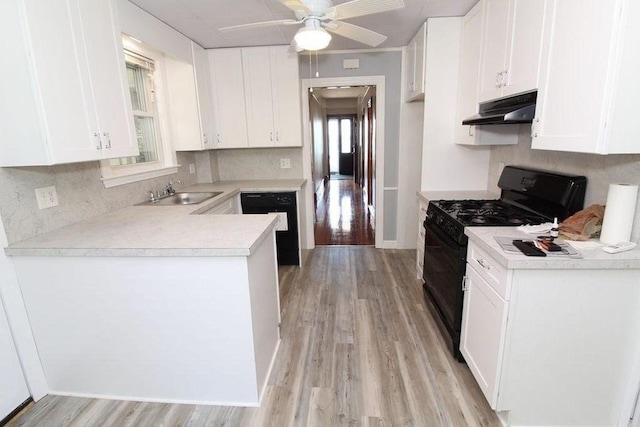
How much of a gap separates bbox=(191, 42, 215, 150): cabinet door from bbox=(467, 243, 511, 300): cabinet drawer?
8.81 ft

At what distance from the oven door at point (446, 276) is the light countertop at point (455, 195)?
368 mm

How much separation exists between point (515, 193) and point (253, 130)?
2.61 meters

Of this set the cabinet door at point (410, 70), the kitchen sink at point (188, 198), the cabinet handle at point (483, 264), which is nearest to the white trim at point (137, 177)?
the kitchen sink at point (188, 198)

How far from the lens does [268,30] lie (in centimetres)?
293

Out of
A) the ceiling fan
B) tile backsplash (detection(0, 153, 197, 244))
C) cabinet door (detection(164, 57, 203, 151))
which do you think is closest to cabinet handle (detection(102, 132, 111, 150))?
tile backsplash (detection(0, 153, 197, 244))

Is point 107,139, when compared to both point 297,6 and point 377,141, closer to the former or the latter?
point 297,6

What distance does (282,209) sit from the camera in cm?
350

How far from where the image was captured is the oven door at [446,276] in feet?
6.50

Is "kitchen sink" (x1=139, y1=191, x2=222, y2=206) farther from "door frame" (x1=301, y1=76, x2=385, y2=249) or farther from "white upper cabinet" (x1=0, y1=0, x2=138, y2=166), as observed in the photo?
"door frame" (x1=301, y1=76, x2=385, y2=249)

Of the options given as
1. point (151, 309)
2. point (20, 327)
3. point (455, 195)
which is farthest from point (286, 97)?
point (20, 327)

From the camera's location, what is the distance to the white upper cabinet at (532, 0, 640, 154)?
1235mm

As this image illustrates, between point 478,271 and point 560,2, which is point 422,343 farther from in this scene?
point 560,2

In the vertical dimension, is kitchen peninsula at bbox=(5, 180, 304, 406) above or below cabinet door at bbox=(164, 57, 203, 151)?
below

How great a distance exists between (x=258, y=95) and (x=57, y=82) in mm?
2175
